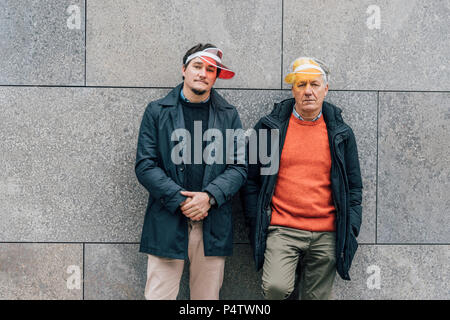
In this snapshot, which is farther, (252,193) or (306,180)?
(252,193)

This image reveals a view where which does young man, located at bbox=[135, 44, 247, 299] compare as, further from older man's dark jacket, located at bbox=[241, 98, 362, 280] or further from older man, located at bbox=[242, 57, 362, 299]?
older man, located at bbox=[242, 57, 362, 299]

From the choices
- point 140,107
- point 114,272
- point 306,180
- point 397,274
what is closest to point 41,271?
point 114,272

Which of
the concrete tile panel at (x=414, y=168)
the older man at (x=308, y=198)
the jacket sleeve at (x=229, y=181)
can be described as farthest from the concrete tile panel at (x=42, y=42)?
the concrete tile panel at (x=414, y=168)

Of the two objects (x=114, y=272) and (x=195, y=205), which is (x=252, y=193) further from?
(x=114, y=272)

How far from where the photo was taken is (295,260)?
11.5 feet

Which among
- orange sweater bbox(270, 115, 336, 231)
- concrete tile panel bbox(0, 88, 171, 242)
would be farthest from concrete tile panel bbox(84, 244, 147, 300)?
orange sweater bbox(270, 115, 336, 231)

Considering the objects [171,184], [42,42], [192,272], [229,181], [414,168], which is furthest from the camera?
[414,168]

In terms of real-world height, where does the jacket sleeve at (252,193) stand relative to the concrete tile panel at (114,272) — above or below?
above

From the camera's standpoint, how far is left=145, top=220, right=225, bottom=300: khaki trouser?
345 centimetres

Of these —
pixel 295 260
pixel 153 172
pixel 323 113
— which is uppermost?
pixel 323 113

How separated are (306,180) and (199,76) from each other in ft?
4.39

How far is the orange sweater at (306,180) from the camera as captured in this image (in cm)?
347

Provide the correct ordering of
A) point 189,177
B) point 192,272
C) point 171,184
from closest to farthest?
point 171,184
point 189,177
point 192,272

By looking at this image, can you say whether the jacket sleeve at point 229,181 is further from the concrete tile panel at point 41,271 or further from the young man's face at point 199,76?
the concrete tile panel at point 41,271
